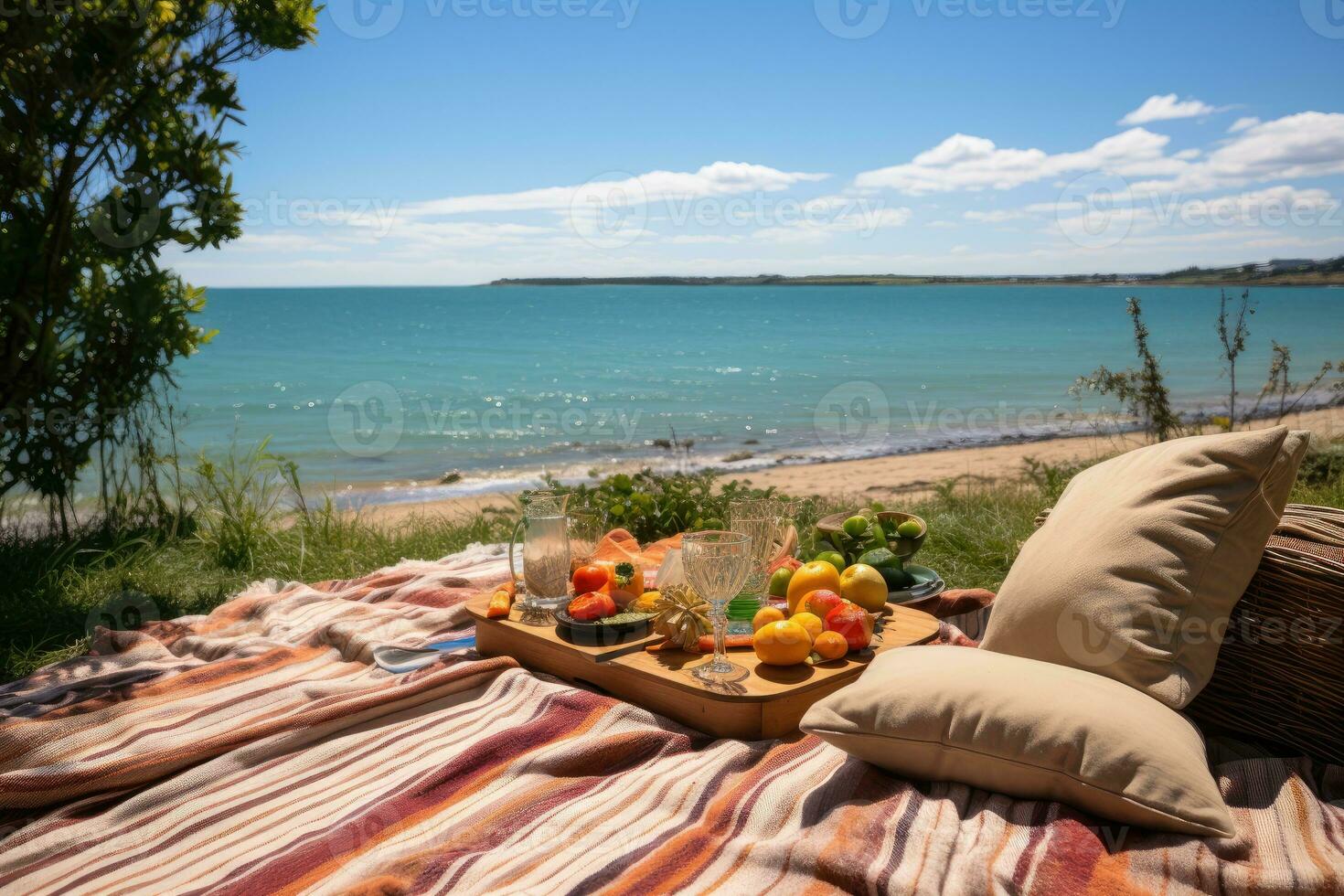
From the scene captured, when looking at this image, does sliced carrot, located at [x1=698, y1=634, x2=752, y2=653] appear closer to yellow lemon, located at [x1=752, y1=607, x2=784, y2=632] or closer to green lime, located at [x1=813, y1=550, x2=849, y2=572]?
yellow lemon, located at [x1=752, y1=607, x2=784, y2=632]

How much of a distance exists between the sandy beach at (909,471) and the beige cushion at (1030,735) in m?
6.36

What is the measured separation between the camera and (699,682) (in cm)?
262

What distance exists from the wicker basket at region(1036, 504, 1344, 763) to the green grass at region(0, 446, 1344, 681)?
2.29m

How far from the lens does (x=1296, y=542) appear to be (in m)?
2.50

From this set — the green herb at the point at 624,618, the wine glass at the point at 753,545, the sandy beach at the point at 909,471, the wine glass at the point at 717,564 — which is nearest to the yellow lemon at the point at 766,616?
the wine glass at the point at 753,545

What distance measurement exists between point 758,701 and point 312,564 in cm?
380

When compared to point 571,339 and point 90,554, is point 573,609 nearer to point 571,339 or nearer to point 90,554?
point 90,554

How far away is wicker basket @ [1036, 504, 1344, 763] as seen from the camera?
7.64ft

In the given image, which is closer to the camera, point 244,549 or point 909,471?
point 244,549

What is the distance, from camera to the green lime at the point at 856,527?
3559mm

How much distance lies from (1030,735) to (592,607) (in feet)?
4.62

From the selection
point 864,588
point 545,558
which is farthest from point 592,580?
point 864,588

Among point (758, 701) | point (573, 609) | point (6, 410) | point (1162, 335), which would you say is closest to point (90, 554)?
point (6, 410)

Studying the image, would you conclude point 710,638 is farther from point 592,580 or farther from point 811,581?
point 592,580
